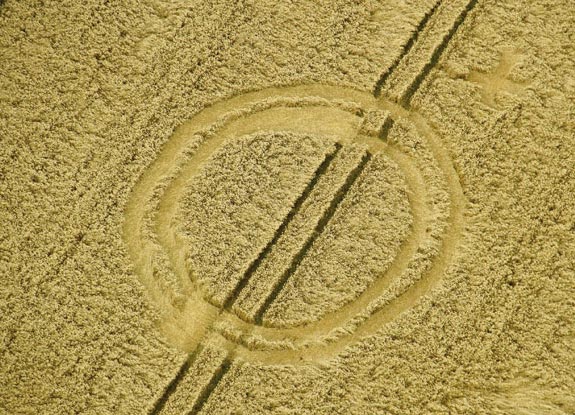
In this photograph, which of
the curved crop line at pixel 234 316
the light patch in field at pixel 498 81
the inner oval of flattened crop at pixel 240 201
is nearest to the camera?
the curved crop line at pixel 234 316

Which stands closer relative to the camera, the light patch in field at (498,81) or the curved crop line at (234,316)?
the curved crop line at (234,316)

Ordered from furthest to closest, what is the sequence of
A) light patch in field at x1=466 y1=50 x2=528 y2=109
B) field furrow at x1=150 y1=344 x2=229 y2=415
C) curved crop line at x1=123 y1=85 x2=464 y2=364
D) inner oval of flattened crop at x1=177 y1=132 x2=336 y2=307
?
light patch in field at x1=466 y1=50 x2=528 y2=109, inner oval of flattened crop at x1=177 y1=132 x2=336 y2=307, curved crop line at x1=123 y1=85 x2=464 y2=364, field furrow at x1=150 y1=344 x2=229 y2=415

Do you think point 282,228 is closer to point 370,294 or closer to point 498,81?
point 370,294

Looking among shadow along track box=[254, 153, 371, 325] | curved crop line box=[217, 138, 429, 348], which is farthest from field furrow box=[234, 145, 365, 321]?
curved crop line box=[217, 138, 429, 348]

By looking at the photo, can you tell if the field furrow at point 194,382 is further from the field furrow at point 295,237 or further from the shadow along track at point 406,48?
the shadow along track at point 406,48

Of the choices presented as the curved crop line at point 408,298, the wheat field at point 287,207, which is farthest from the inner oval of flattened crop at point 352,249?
the curved crop line at point 408,298

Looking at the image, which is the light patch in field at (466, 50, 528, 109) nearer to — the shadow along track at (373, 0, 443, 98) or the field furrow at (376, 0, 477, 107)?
the field furrow at (376, 0, 477, 107)

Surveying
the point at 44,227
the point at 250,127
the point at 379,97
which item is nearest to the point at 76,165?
the point at 44,227

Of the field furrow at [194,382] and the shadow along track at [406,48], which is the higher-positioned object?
the shadow along track at [406,48]
